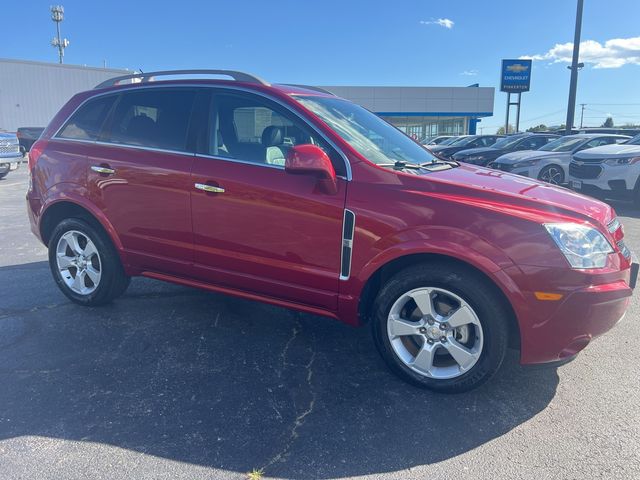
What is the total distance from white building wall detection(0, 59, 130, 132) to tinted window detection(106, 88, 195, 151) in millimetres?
33154

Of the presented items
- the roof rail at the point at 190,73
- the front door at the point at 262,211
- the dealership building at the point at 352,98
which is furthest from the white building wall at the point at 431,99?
the front door at the point at 262,211

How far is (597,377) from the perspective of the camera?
3311 mm

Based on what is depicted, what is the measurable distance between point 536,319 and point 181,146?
2.75 metres

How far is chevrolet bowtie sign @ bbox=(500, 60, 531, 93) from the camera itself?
139 feet

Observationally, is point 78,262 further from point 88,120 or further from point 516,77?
point 516,77

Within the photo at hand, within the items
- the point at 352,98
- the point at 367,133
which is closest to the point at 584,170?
the point at 367,133

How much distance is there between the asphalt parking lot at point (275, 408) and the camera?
Answer: 8.14 feet

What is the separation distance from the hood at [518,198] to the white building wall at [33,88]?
35370mm

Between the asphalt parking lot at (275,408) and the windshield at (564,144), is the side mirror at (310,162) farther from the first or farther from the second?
the windshield at (564,144)

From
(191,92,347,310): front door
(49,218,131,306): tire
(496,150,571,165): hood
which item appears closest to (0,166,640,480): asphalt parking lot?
(49,218,131,306): tire

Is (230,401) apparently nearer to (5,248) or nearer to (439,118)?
(5,248)

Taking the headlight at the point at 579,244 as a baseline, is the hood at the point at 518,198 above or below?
above

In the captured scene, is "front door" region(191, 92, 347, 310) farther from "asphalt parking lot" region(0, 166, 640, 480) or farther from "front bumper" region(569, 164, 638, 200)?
"front bumper" region(569, 164, 638, 200)

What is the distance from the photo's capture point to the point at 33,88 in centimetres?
3250
